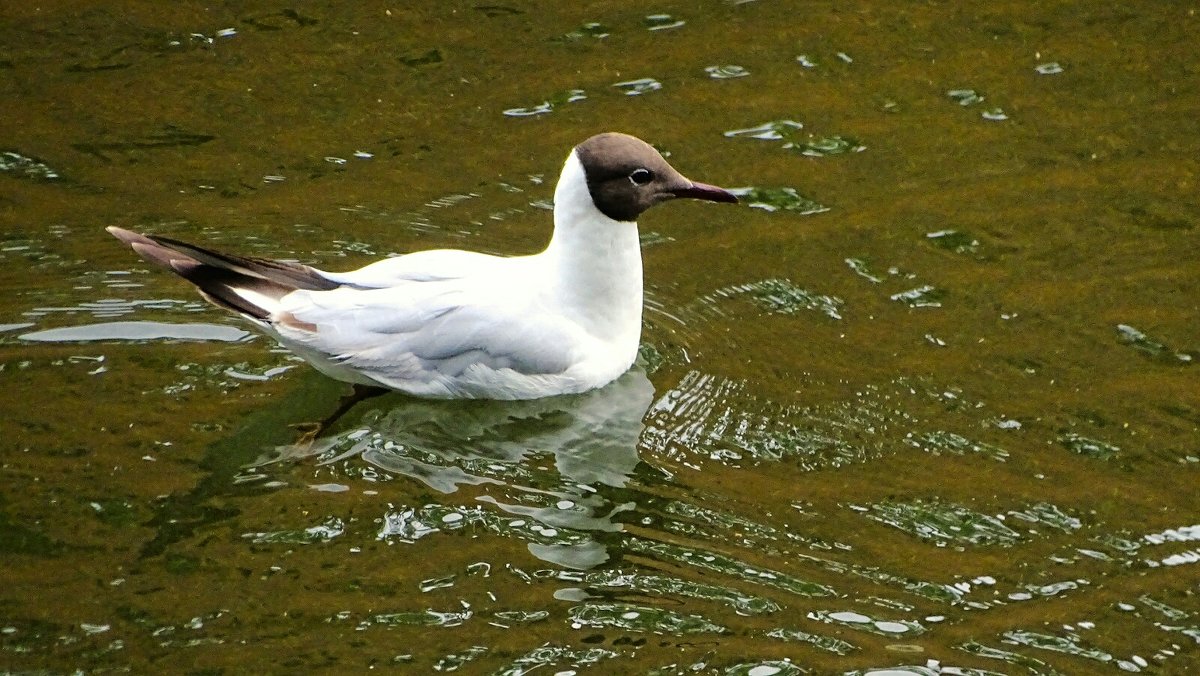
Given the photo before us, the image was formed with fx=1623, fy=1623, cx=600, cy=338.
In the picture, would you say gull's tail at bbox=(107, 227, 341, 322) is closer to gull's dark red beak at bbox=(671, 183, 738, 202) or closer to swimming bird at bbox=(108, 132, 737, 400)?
swimming bird at bbox=(108, 132, 737, 400)

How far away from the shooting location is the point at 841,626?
511cm

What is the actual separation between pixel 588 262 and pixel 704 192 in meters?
0.55

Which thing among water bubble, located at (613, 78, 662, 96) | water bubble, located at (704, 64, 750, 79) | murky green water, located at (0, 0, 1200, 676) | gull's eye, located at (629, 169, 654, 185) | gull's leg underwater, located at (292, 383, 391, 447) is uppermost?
gull's eye, located at (629, 169, 654, 185)

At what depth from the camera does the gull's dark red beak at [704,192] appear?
6.59 meters

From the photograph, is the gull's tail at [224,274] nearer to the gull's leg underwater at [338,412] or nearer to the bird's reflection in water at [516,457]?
the gull's leg underwater at [338,412]

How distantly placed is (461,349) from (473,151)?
2.10m

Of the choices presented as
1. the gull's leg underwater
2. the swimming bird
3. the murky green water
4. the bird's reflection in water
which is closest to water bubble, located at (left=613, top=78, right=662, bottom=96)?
the murky green water

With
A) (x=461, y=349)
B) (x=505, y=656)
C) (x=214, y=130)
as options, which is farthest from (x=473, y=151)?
(x=505, y=656)

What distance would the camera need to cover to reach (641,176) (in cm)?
660

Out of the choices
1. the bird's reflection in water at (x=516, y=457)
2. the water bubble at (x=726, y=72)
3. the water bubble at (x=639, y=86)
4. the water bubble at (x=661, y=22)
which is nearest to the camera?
the bird's reflection in water at (x=516, y=457)

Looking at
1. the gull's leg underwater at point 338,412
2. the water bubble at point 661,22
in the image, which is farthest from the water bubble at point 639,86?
the gull's leg underwater at point 338,412

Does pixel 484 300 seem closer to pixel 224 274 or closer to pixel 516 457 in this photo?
pixel 516 457

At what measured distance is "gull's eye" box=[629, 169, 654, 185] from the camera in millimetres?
6574

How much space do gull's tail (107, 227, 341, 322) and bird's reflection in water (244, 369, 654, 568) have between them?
569mm
